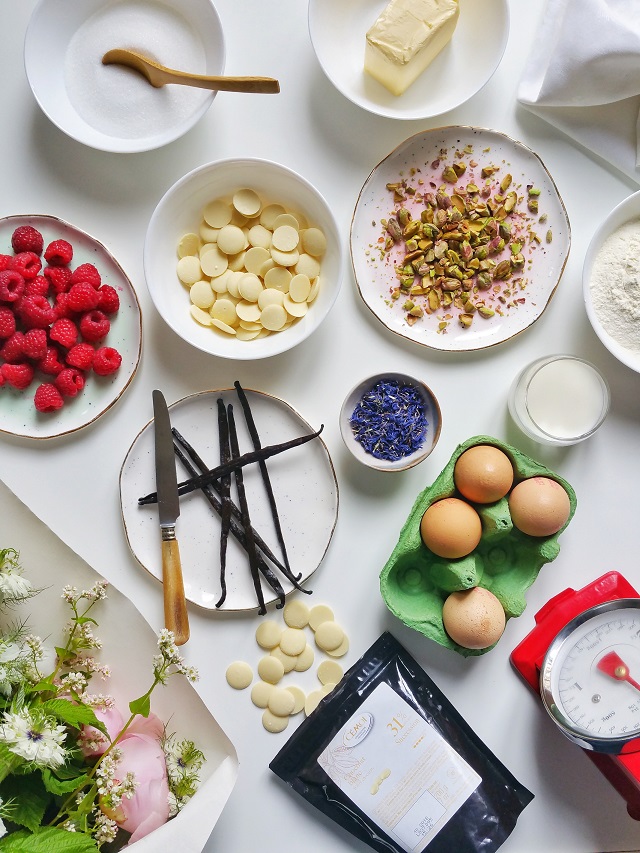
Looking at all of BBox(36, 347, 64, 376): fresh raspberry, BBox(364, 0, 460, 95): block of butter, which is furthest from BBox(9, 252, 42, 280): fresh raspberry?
BBox(364, 0, 460, 95): block of butter

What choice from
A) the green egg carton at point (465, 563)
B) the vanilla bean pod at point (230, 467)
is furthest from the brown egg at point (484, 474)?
the vanilla bean pod at point (230, 467)

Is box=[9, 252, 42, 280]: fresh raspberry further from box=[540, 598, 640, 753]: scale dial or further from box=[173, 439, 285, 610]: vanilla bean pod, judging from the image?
box=[540, 598, 640, 753]: scale dial

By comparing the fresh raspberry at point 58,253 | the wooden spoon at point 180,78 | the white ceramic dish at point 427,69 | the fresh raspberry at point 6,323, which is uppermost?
the white ceramic dish at point 427,69

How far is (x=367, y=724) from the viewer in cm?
110

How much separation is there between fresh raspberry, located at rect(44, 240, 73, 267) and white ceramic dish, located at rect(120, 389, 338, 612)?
285 mm

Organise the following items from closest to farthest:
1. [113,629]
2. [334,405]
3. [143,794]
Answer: [143,794] < [113,629] < [334,405]

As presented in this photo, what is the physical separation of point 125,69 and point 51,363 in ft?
1.48

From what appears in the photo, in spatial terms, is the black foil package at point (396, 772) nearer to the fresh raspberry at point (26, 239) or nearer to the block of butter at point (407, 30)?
the fresh raspberry at point (26, 239)

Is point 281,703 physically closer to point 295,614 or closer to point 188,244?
point 295,614

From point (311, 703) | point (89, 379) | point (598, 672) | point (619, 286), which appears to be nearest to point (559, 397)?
point (619, 286)

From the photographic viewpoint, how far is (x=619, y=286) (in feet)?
3.47

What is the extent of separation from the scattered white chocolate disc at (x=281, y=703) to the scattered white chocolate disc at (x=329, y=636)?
0.09 metres

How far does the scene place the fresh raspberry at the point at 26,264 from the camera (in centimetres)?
105

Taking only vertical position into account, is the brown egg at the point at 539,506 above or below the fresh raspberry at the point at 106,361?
above
